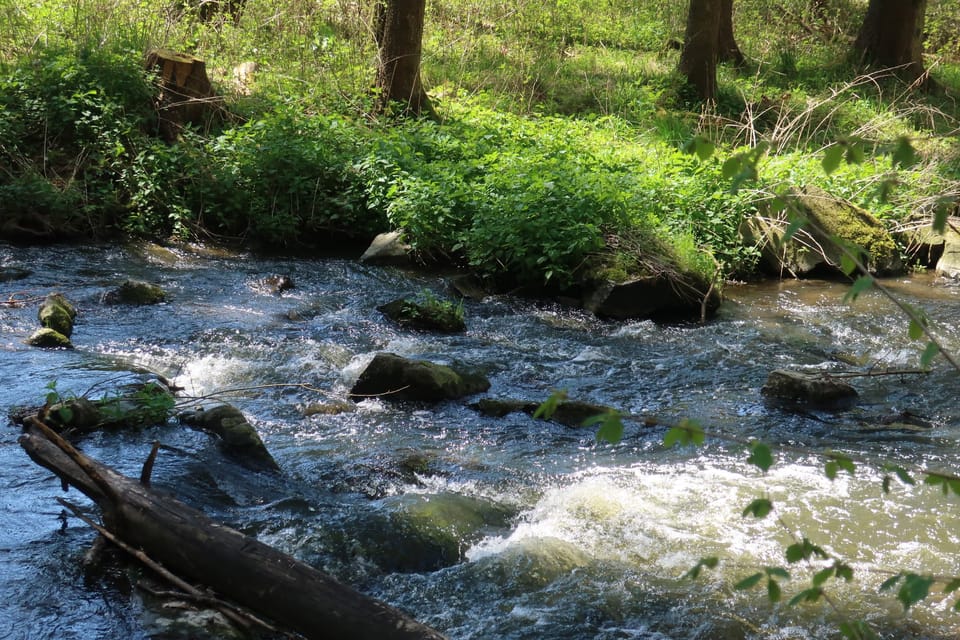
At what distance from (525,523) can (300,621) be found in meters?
1.74

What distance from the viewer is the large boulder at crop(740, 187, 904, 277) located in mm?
10039

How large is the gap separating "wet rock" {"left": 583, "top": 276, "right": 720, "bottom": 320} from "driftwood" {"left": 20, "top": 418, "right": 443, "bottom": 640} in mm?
5401

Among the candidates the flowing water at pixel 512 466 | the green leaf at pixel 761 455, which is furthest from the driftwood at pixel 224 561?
the green leaf at pixel 761 455

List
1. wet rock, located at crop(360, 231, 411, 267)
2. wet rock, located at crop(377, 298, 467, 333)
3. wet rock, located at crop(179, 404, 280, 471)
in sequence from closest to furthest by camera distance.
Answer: wet rock, located at crop(179, 404, 280, 471) < wet rock, located at crop(377, 298, 467, 333) < wet rock, located at crop(360, 231, 411, 267)

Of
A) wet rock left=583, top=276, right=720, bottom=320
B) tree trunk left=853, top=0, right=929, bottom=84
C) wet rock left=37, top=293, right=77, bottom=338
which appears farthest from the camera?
tree trunk left=853, top=0, right=929, bottom=84

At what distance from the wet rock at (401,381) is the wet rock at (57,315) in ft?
7.79

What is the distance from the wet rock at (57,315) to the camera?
6.98 m

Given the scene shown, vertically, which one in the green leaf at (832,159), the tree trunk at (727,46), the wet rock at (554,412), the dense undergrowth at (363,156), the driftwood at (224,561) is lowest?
the wet rock at (554,412)

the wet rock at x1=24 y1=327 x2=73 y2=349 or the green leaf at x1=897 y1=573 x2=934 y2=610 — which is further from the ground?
the green leaf at x1=897 y1=573 x2=934 y2=610

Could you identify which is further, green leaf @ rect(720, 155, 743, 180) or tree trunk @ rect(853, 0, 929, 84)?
tree trunk @ rect(853, 0, 929, 84)

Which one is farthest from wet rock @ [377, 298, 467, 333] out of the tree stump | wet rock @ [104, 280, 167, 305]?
the tree stump

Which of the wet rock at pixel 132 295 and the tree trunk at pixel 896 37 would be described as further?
the tree trunk at pixel 896 37

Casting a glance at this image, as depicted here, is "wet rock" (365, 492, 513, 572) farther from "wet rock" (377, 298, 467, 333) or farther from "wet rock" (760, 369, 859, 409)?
"wet rock" (377, 298, 467, 333)

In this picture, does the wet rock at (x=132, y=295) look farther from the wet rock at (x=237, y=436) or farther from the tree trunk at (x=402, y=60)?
the tree trunk at (x=402, y=60)
